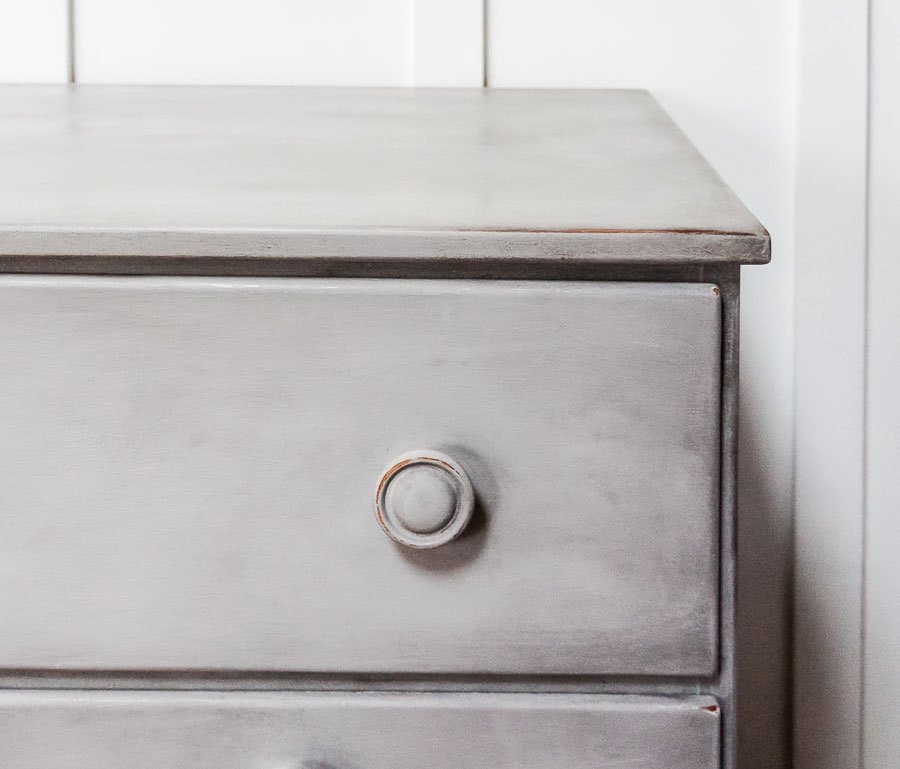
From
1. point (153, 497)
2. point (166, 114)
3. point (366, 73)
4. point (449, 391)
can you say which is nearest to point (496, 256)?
point (449, 391)

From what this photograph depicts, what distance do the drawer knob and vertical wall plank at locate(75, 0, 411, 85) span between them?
1.54 ft

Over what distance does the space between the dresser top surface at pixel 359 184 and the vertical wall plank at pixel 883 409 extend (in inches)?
9.6

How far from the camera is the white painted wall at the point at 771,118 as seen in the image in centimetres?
68

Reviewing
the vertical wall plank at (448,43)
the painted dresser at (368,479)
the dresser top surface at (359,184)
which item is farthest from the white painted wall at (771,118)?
the painted dresser at (368,479)

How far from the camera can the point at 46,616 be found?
33cm

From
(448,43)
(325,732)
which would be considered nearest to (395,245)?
(325,732)

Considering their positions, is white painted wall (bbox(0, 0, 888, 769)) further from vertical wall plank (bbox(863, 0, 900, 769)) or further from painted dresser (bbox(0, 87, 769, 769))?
painted dresser (bbox(0, 87, 769, 769))

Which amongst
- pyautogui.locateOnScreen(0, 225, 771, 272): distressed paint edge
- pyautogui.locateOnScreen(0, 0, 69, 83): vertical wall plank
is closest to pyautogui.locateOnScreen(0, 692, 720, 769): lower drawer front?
pyautogui.locateOnScreen(0, 225, 771, 272): distressed paint edge

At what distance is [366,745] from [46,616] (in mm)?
134

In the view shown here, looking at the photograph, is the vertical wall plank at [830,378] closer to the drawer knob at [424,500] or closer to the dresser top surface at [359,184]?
the dresser top surface at [359,184]

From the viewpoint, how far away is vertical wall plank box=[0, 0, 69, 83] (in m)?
0.68

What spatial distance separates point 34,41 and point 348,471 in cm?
56

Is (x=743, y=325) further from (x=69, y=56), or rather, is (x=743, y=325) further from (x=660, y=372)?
(x=69, y=56)

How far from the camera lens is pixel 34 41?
0.69m
